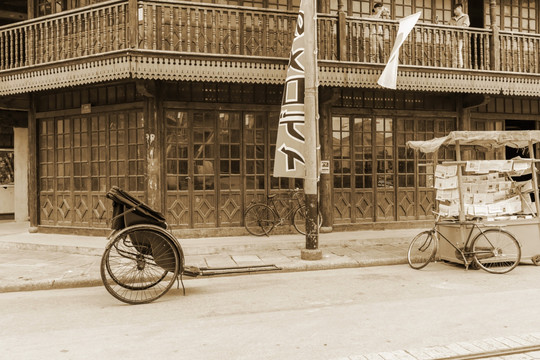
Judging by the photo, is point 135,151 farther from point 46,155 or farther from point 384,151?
point 384,151

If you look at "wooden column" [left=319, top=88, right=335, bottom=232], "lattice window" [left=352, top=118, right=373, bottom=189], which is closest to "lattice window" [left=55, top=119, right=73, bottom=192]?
"wooden column" [left=319, top=88, right=335, bottom=232]

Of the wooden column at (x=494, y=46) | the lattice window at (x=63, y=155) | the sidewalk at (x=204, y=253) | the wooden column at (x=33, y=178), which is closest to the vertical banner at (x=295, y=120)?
the sidewalk at (x=204, y=253)

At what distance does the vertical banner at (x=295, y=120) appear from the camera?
896cm

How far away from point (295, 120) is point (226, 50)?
2803 millimetres

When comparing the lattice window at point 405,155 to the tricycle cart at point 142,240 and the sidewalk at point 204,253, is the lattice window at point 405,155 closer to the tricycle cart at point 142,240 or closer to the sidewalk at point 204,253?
the sidewalk at point 204,253

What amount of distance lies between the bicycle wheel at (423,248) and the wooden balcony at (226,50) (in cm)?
425

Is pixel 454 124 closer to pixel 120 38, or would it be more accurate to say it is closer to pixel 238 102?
pixel 238 102

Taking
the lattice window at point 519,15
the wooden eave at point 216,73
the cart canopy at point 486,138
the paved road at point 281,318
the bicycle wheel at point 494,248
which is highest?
the lattice window at point 519,15

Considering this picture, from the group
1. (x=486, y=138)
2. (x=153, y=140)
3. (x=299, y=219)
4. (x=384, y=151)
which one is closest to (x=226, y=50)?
(x=153, y=140)

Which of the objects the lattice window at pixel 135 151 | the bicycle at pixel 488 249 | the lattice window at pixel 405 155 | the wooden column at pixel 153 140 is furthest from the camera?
the lattice window at pixel 405 155

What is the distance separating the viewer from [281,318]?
541 centimetres

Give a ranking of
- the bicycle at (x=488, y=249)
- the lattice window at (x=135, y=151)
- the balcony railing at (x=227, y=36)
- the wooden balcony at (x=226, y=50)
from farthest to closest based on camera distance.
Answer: the lattice window at (x=135, y=151)
the balcony railing at (x=227, y=36)
the wooden balcony at (x=226, y=50)
the bicycle at (x=488, y=249)

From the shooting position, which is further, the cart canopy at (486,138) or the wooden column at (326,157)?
the wooden column at (326,157)

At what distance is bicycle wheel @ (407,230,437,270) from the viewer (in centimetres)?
824
